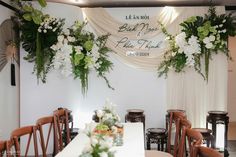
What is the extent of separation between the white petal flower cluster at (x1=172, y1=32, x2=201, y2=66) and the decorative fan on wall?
282 cm

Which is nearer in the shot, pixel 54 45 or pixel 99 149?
pixel 99 149

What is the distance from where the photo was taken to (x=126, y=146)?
8.50 ft

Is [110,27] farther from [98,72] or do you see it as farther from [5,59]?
[5,59]

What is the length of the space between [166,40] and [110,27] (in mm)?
1075

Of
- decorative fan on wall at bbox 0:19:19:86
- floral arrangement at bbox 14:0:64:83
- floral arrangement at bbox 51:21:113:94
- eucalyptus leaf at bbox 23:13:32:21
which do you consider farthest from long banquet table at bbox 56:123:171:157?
eucalyptus leaf at bbox 23:13:32:21

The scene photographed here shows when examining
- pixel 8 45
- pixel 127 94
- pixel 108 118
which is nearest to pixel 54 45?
pixel 8 45

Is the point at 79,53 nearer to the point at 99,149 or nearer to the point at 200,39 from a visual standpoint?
the point at 200,39

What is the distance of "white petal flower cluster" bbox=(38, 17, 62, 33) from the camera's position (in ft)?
15.1

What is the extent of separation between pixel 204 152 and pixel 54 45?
3.48 meters

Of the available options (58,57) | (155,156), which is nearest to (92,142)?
(155,156)

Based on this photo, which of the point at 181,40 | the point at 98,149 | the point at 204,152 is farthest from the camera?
the point at 181,40

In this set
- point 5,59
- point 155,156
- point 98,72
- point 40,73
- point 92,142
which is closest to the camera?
point 92,142

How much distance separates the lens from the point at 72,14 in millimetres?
5086

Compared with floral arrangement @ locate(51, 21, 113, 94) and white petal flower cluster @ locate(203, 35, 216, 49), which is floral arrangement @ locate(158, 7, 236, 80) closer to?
white petal flower cluster @ locate(203, 35, 216, 49)
